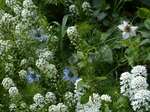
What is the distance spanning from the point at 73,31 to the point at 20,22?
67 centimetres

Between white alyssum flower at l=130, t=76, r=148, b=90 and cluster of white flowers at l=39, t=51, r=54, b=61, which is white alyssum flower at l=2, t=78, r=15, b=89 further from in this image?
white alyssum flower at l=130, t=76, r=148, b=90

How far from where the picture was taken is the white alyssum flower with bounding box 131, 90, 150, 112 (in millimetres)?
2332

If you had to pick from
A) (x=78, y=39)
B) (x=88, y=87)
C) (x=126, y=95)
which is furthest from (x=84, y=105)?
(x=78, y=39)

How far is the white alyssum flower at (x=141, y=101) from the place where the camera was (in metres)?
2.33

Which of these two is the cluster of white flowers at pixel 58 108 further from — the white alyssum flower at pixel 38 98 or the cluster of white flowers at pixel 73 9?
the cluster of white flowers at pixel 73 9

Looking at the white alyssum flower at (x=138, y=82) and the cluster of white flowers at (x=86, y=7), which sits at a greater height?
the cluster of white flowers at (x=86, y=7)

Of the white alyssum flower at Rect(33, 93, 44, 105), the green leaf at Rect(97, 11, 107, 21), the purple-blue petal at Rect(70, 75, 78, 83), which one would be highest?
the green leaf at Rect(97, 11, 107, 21)

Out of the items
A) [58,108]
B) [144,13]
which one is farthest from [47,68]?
[144,13]

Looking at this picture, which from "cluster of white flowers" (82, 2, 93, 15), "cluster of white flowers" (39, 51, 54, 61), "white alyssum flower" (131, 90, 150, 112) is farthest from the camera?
"cluster of white flowers" (82, 2, 93, 15)

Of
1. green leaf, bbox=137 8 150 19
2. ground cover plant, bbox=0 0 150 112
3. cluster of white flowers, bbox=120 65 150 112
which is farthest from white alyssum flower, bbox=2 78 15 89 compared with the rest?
green leaf, bbox=137 8 150 19

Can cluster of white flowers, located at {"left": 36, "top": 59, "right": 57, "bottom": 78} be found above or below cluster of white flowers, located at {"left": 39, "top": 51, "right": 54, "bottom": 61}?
below

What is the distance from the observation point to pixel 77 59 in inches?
129

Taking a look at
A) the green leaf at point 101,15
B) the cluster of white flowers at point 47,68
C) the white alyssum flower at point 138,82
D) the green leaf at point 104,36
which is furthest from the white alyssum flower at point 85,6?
the white alyssum flower at point 138,82

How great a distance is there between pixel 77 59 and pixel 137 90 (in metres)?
0.94
